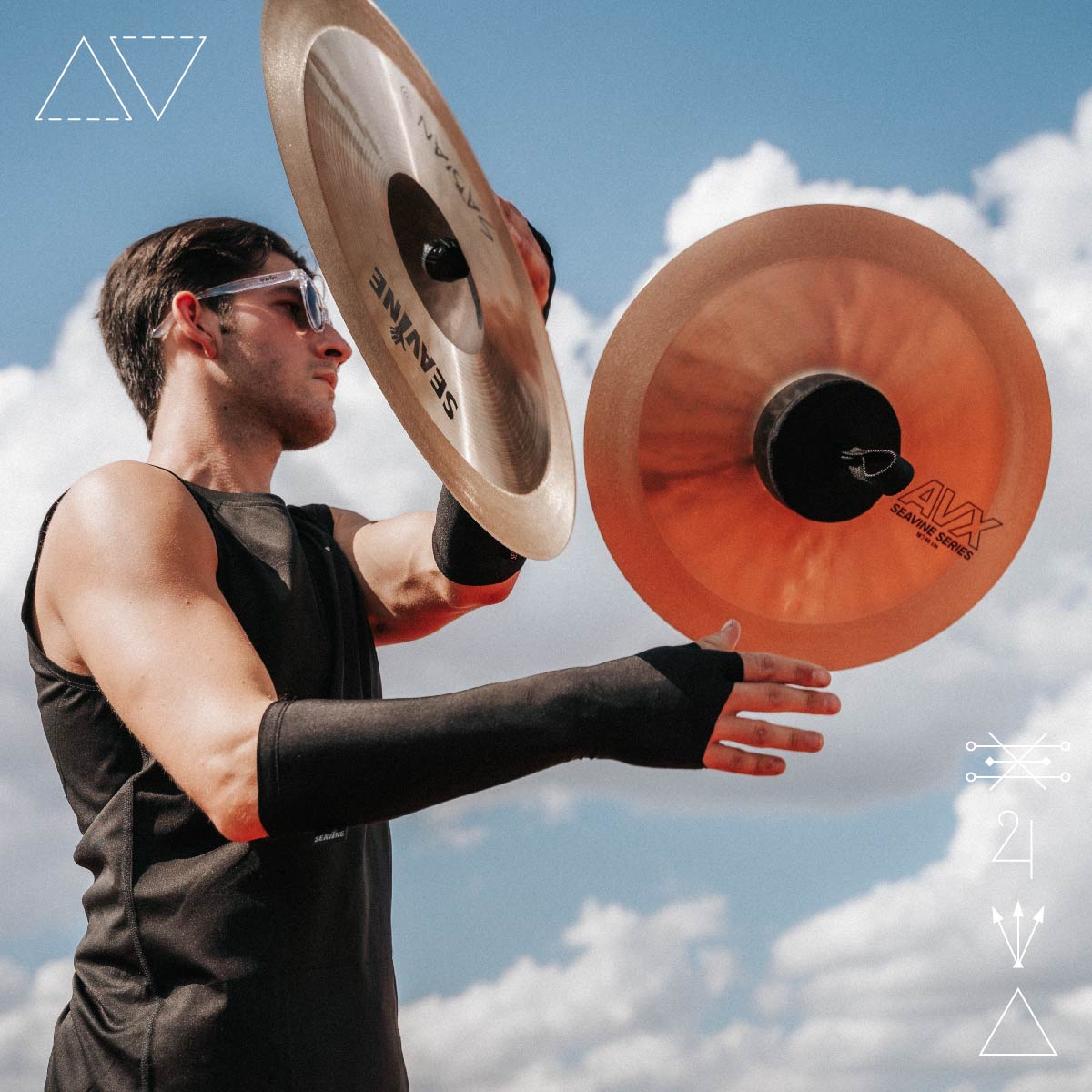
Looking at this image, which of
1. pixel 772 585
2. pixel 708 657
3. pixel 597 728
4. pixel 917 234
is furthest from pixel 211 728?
pixel 917 234

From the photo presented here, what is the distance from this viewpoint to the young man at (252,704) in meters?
2.59

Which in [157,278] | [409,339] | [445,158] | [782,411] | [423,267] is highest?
[157,278]

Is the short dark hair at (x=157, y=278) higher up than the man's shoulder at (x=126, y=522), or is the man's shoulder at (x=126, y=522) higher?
the short dark hair at (x=157, y=278)

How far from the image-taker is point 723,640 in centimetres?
280

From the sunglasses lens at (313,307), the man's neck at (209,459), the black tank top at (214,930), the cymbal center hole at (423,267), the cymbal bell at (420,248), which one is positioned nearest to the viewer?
the cymbal bell at (420,248)

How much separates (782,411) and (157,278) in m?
2.32

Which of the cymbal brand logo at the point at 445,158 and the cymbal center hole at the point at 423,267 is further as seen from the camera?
the cymbal center hole at the point at 423,267

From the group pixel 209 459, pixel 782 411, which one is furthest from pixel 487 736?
pixel 209 459

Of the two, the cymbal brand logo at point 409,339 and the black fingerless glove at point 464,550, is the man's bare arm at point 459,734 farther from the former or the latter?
the black fingerless glove at point 464,550

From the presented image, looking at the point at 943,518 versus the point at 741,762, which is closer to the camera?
the point at 741,762

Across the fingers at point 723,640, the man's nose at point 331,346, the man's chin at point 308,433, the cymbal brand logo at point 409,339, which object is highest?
the man's nose at point 331,346

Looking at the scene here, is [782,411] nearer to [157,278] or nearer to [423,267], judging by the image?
[423,267]

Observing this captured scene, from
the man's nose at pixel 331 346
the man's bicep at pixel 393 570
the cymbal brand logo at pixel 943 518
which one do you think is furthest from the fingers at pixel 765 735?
the man's nose at pixel 331 346

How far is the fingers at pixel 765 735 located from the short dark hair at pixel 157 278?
2.65 m
